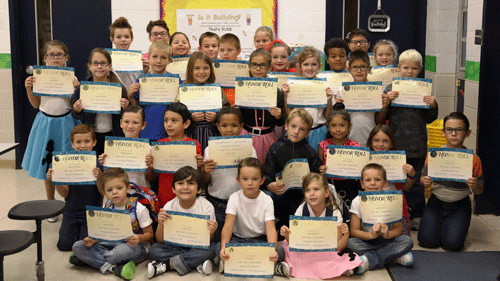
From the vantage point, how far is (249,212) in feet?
12.3

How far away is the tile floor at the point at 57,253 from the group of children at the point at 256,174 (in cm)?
6

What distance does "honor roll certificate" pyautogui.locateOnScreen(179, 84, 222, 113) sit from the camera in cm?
421

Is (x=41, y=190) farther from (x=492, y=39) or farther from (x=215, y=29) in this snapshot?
(x=492, y=39)

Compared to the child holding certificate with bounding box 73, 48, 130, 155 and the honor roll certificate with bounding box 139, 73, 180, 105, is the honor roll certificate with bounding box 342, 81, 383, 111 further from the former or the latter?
the child holding certificate with bounding box 73, 48, 130, 155

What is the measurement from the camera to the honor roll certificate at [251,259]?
3439mm

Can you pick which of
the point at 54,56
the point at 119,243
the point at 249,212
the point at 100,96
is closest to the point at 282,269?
the point at 249,212

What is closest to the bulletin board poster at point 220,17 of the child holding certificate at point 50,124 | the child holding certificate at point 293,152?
the child holding certificate at point 50,124

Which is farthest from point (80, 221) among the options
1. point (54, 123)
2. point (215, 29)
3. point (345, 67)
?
point (215, 29)

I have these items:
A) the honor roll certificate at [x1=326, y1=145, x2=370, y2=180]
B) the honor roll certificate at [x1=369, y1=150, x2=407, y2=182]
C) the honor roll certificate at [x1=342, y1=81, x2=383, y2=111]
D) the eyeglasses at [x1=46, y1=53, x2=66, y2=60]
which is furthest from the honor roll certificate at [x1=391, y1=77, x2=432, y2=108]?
the eyeglasses at [x1=46, y1=53, x2=66, y2=60]

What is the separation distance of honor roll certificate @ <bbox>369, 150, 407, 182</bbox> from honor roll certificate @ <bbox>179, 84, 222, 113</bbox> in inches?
47.8

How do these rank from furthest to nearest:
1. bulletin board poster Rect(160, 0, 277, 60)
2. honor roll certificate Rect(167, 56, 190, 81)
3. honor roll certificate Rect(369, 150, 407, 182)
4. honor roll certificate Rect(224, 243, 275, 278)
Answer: bulletin board poster Rect(160, 0, 277, 60) → honor roll certificate Rect(167, 56, 190, 81) → honor roll certificate Rect(369, 150, 407, 182) → honor roll certificate Rect(224, 243, 275, 278)

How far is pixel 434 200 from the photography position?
4312mm

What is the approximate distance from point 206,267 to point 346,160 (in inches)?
48.2

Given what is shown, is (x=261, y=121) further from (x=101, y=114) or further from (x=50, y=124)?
(x=50, y=124)
